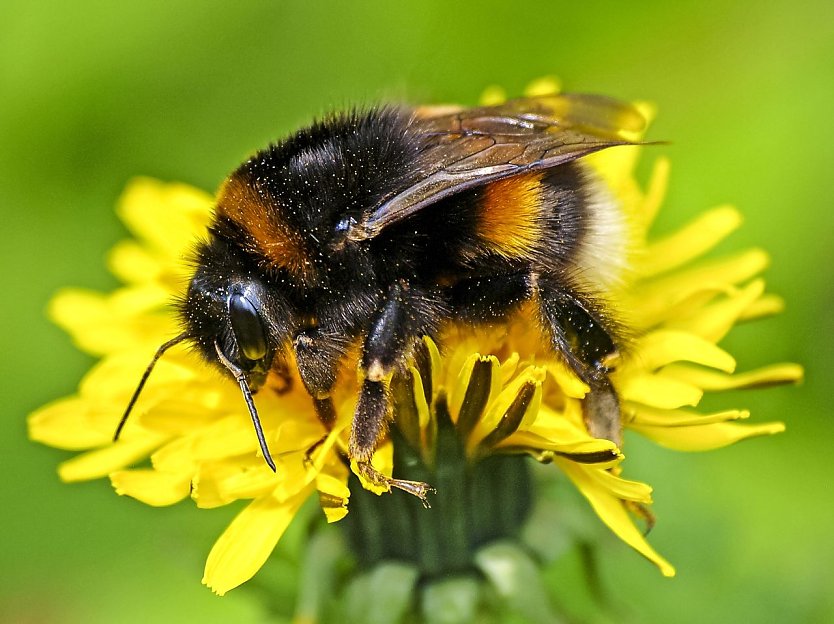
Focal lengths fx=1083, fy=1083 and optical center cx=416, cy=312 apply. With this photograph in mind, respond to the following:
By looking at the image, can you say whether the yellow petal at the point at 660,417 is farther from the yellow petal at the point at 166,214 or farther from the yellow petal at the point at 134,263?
the yellow petal at the point at 134,263

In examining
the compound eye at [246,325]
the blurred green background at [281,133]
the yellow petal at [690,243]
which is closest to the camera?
the compound eye at [246,325]

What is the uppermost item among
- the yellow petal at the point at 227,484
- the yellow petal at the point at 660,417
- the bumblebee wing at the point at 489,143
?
the bumblebee wing at the point at 489,143

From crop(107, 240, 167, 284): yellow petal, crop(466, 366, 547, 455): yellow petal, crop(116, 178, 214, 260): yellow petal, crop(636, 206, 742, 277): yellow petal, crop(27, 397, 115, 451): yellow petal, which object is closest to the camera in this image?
crop(466, 366, 547, 455): yellow petal

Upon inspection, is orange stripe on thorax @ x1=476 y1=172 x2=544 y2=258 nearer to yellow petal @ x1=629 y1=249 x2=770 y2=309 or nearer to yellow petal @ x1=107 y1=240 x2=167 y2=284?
yellow petal @ x1=629 y1=249 x2=770 y2=309

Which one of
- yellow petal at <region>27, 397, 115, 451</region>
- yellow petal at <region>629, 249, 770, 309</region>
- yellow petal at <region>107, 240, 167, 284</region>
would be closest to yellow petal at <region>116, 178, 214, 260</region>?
yellow petal at <region>107, 240, 167, 284</region>

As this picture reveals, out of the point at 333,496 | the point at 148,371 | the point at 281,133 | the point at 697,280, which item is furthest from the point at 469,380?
the point at 281,133

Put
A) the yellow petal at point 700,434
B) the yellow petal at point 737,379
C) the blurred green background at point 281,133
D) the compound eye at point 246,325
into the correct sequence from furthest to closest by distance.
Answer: the blurred green background at point 281,133 → the yellow petal at point 737,379 → the yellow petal at point 700,434 → the compound eye at point 246,325

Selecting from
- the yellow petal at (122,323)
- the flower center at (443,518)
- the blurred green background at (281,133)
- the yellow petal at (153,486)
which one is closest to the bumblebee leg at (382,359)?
the flower center at (443,518)
